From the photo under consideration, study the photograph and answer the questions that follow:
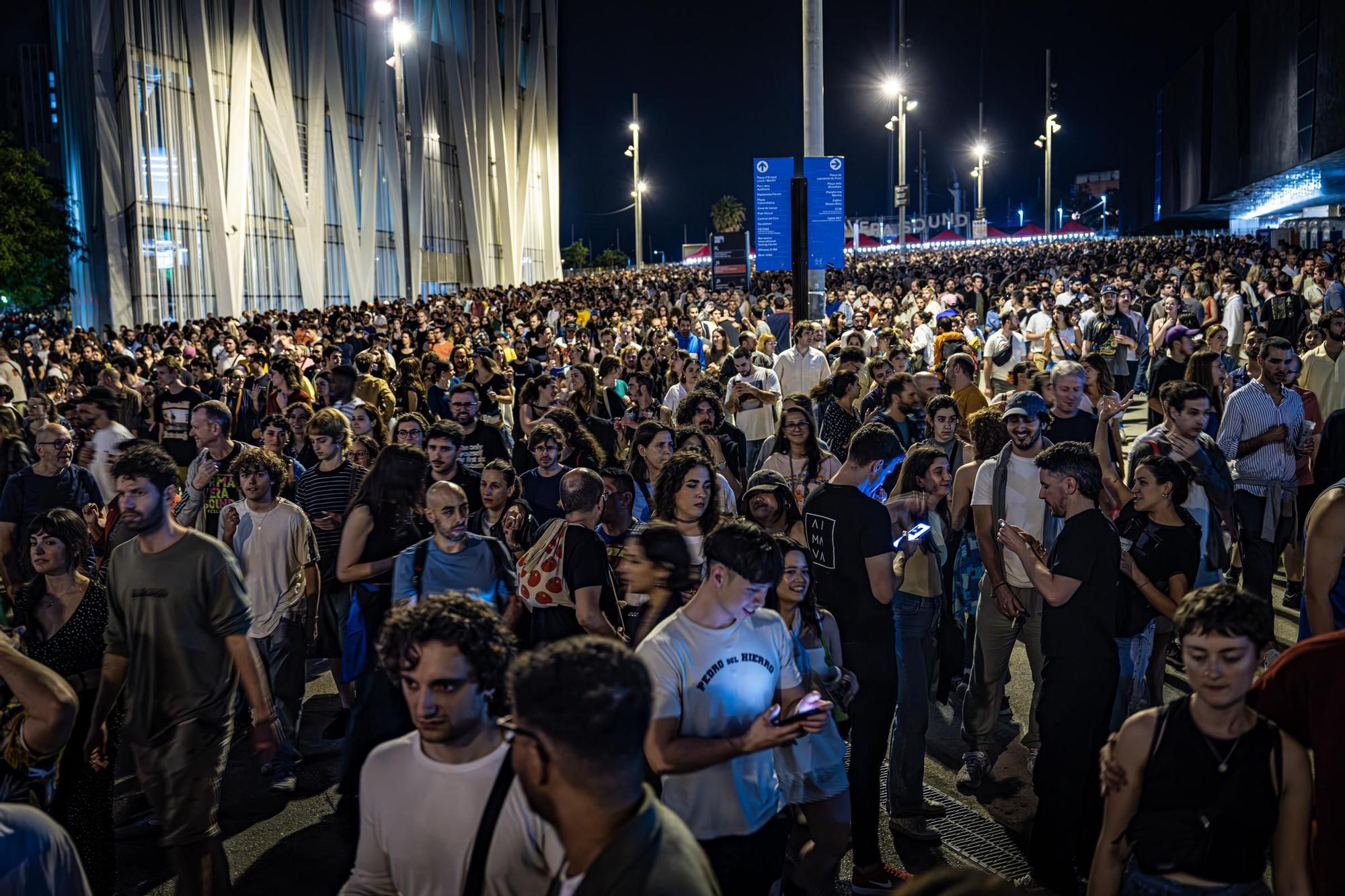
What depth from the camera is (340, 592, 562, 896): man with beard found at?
2748mm

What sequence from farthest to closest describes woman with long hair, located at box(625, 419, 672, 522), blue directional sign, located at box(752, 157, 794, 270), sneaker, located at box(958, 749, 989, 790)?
blue directional sign, located at box(752, 157, 794, 270) → woman with long hair, located at box(625, 419, 672, 522) → sneaker, located at box(958, 749, 989, 790)

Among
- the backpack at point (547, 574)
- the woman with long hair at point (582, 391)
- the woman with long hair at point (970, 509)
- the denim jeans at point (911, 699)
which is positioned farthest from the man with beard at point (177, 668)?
the woman with long hair at point (582, 391)

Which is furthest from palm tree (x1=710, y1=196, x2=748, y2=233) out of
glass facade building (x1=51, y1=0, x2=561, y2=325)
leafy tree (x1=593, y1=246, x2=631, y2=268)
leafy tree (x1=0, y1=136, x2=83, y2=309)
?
leafy tree (x1=0, y1=136, x2=83, y2=309)

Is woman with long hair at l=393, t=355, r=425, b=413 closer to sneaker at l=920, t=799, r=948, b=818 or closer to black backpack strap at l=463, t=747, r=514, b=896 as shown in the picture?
sneaker at l=920, t=799, r=948, b=818

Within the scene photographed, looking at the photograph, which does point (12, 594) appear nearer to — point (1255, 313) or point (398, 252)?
point (1255, 313)

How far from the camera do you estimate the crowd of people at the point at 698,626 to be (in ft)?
9.67

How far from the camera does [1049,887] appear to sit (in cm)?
490

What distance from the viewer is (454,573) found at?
18.0ft

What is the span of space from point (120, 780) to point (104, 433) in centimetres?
331

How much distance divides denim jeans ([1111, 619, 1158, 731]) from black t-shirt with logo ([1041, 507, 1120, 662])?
67cm

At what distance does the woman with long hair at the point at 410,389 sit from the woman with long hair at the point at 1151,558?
8023 millimetres

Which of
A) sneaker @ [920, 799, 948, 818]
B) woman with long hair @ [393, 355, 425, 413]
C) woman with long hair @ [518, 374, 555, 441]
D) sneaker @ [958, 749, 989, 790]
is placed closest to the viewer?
sneaker @ [920, 799, 948, 818]

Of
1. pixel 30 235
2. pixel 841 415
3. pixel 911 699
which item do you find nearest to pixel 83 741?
pixel 911 699

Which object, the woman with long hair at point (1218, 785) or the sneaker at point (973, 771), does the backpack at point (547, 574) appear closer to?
the sneaker at point (973, 771)
